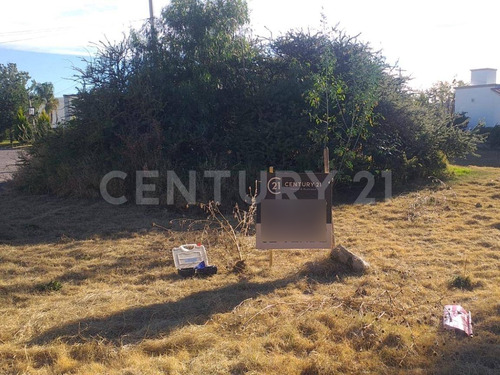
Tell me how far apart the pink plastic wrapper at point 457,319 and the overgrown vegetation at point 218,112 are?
19.5ft

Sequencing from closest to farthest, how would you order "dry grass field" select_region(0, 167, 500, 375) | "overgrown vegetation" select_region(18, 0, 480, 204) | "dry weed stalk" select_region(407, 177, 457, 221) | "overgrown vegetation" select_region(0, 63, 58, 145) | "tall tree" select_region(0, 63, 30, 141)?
"dry grass field" select_region(0, 167, 500, 375) → "dry weed stalk" select_region(407, 177, 457, 221) → "overgrown vegetation" select_region(18, 0, 480, 204) → "overgrown vegetation" select_region(0, 63, 58, 145) → "tall tree" select_region(0, 63, 30, 141)

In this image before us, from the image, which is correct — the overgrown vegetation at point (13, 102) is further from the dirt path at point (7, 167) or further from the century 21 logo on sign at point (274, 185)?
the century 21 logo on sign at point (274, 185)

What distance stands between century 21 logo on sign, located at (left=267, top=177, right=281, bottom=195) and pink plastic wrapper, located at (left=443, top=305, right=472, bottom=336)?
7.38 ft

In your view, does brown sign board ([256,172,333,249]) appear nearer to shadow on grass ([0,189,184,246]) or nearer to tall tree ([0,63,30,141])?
shadow on grass ([0,189,184,246])

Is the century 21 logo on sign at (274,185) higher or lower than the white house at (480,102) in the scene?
lower

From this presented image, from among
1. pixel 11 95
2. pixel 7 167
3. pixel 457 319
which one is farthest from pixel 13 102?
pixel 457 319

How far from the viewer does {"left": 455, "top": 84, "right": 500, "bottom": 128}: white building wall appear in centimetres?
3272

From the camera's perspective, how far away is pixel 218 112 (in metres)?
11.4

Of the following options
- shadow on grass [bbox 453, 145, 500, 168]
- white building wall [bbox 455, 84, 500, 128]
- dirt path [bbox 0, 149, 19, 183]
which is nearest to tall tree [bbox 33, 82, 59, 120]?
dirt path [bbox 0, 149, 19, 183]

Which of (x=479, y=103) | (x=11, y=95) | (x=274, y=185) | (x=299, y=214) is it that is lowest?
(x=299, y=214)

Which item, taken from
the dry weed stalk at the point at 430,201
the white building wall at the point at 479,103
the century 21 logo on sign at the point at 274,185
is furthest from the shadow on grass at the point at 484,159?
the century 21 logo on sign at the point at 274,185

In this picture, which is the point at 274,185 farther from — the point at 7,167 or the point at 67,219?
the point at 7,167

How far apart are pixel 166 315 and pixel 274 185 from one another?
2036mm

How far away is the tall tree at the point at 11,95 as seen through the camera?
38438 millimetres
